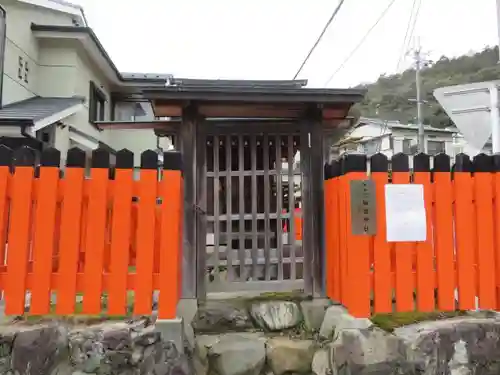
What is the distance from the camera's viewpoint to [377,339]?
346 cm

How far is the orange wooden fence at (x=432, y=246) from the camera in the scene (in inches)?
144

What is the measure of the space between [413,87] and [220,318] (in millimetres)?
36899

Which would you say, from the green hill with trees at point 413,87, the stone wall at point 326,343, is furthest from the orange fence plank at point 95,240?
the green hill with trees at point 413,87

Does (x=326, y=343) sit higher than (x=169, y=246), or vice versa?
(x=169, y=246)

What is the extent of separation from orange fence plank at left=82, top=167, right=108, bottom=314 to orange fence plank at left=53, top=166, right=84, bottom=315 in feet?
0.30

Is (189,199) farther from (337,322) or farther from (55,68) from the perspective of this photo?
(55,68)

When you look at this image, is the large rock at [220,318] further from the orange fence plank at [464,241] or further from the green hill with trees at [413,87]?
the green hill with trees at [413,87]

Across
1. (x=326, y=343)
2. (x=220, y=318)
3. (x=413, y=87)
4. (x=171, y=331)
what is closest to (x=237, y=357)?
(x=220, y=318)

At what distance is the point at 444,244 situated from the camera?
375cm

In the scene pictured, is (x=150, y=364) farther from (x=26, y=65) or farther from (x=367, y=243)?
(x=26, y=65)

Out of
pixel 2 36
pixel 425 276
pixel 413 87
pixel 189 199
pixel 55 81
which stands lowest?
pixel 425 276

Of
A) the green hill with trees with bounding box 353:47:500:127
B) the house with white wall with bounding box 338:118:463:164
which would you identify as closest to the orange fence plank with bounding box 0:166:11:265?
the house with white wall with bounding box 338:118:463:164

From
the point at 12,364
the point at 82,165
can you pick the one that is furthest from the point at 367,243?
the point at 12,364

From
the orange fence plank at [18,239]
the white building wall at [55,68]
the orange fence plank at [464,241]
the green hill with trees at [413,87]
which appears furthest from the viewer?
the green hill with trees at [413,87]
